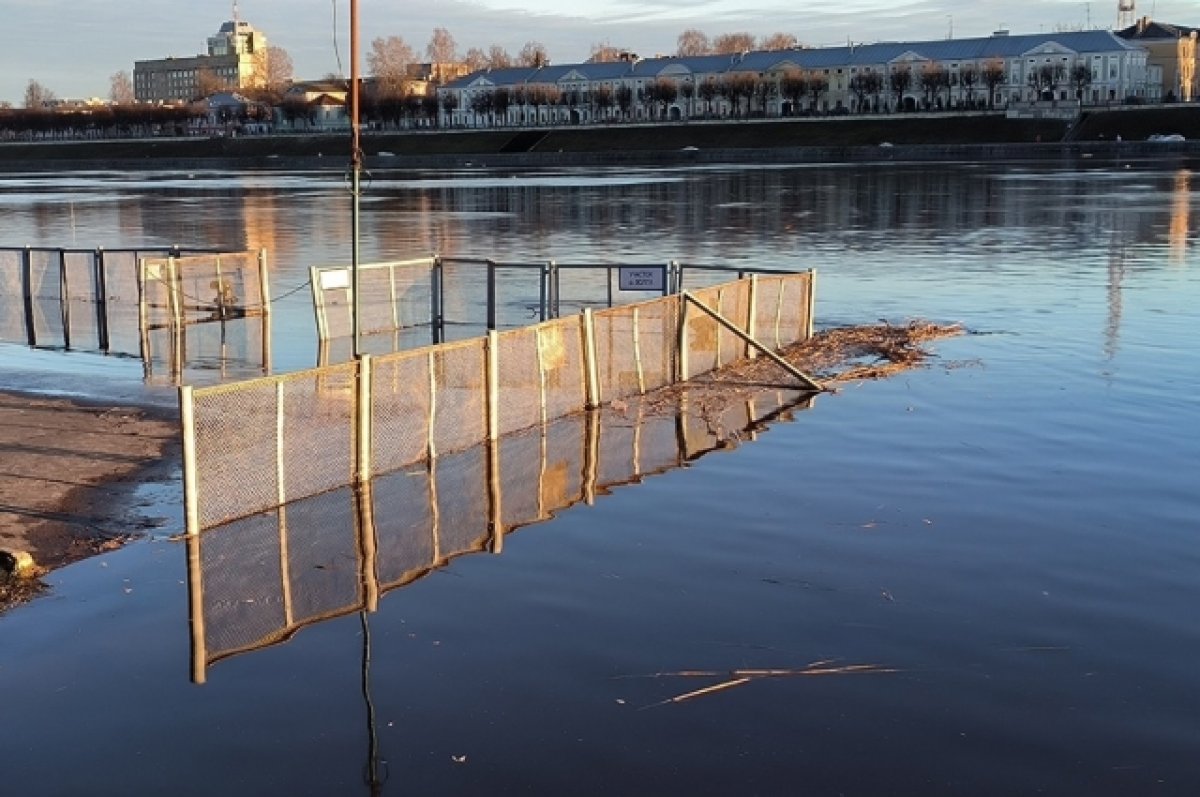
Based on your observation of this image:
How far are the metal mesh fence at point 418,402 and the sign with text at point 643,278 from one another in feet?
2.96

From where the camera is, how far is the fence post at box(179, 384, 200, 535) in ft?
38.8

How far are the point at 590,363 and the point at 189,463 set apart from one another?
23.6ft

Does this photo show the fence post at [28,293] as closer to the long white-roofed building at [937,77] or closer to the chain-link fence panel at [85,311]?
the chain-link fence panel at [85,311]

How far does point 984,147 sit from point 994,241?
81.2 m

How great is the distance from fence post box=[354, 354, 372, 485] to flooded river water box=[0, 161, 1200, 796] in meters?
0.99

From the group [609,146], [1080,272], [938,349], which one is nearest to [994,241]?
[1080,272]

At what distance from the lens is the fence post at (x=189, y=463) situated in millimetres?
11820

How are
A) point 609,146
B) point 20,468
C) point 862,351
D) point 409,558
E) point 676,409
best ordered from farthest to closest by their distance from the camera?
1. point 609,146
2. point 862,351
3. point 676,409
4. point 20,468
5. point 409,558

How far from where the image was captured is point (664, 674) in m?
10.1

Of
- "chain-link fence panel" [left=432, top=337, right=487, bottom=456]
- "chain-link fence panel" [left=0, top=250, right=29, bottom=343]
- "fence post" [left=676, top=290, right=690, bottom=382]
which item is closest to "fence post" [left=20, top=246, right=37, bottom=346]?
"chain-link fence panel" [left=0, top=250, right=29, bottom=343]

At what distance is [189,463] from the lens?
39.9ft

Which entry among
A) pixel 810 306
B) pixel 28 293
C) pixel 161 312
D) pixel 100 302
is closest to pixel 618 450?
pixel 810 306

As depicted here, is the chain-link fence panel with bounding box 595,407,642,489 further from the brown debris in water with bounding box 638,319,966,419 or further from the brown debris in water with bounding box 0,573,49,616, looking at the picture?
the brown debris in water with bounding box 0,573,49,616

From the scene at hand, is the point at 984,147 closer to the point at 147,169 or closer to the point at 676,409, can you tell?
the point at 147,169
